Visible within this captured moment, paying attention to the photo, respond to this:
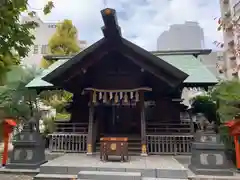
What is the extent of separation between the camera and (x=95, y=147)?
8.90m

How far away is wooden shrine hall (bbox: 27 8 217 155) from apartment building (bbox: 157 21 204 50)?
1.70m

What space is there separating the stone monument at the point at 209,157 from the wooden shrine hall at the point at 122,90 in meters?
1.96

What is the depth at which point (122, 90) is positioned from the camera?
839 cm

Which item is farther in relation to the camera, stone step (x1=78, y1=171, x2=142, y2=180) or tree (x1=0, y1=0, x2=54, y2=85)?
stone step (x1=78, y1=171, x2=142, y2=180)

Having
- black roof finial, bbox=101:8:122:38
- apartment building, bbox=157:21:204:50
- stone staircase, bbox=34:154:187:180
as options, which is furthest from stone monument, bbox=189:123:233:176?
apartment building, bbox=157:21:204:50

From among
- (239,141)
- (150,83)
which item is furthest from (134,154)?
(239,141)

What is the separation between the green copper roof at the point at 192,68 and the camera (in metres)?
9.09

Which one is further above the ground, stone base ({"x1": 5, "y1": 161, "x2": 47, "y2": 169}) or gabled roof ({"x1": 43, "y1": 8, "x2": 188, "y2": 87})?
gabled roof ({"x1": 43, "y1": 8, "x2": 188, "y2": 87})

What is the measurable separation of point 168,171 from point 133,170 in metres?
1.00

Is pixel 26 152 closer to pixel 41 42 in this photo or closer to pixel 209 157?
pixel 209 157

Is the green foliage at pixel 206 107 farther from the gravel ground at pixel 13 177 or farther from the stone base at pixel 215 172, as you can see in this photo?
the gravel ground at pixel 13 177

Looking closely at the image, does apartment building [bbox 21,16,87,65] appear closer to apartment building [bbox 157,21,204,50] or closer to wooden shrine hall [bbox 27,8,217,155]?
apartment building [bbox 157,21,204,50]

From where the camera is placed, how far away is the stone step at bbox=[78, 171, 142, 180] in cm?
557

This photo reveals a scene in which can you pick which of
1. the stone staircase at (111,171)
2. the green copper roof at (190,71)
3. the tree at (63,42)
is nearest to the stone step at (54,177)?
the stone staircase at (111,171)
